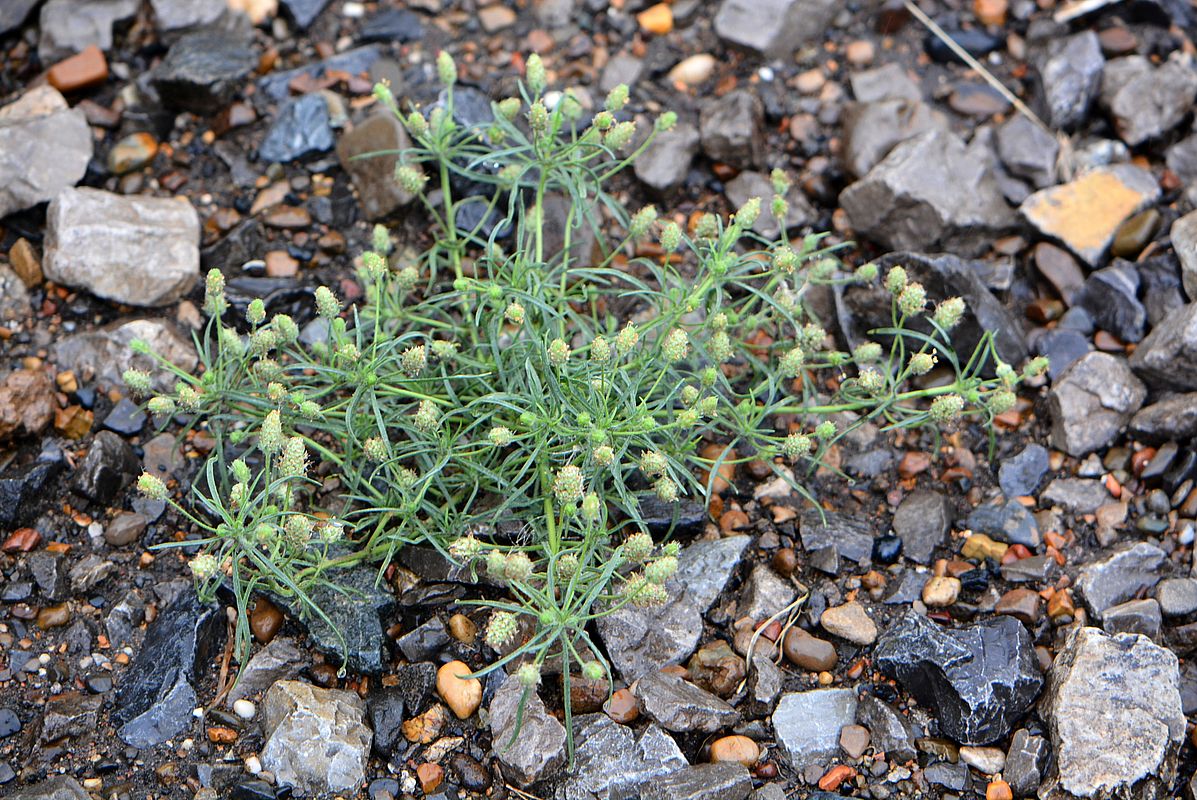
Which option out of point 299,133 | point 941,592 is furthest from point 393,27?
point 941,592

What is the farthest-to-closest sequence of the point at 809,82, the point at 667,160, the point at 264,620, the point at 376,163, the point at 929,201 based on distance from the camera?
the point at 809,82
the point at 667,160
the point at 376,163
the point at 929,201
the point at 264,620

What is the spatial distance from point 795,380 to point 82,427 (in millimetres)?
2617

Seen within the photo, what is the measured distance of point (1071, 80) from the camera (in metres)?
5.04

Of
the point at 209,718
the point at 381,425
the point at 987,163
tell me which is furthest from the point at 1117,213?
the point at 209,718

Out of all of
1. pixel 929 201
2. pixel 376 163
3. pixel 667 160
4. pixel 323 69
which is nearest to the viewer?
pixel 929 201

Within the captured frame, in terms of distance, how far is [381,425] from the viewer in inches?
134

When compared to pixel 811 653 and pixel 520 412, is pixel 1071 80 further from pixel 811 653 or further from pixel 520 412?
pixel 520 412

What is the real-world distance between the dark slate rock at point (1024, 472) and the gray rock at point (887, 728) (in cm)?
104

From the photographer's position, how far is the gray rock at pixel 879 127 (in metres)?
4.87

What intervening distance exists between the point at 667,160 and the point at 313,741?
2.74m

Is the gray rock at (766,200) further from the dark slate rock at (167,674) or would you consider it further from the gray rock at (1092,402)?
the dark slate rock at (167,674)

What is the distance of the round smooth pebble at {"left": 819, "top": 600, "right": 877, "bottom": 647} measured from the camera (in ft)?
12.2

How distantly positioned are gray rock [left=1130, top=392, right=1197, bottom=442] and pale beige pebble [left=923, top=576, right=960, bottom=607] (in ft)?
3.14

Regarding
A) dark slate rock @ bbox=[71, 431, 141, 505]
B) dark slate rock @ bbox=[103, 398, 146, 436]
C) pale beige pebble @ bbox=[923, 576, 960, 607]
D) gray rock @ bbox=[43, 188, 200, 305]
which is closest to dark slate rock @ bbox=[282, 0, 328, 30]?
gray rock @ bbox=[43, 188, 200, 305]
